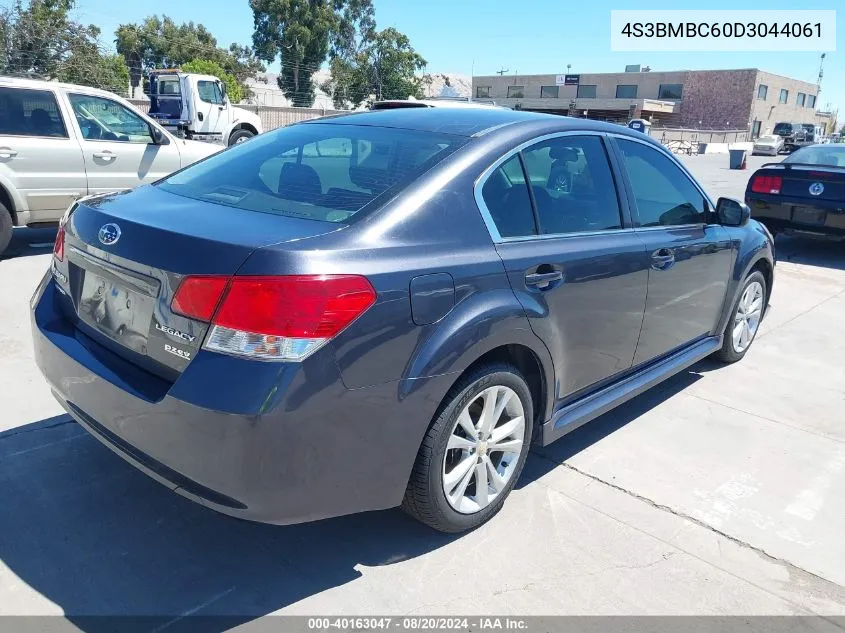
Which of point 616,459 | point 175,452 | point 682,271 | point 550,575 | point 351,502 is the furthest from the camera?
point 682,271

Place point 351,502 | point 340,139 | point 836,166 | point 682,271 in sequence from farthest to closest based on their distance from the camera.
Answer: point 836,166, point 682,271, point 340,139, point 351,502

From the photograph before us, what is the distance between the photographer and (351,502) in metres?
2.44

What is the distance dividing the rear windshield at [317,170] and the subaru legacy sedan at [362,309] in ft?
0.05

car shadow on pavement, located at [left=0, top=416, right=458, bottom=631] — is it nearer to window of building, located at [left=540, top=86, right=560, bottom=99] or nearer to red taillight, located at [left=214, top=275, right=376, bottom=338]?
red taillight, located at [left=214, top=275, right=376, bottom=338]

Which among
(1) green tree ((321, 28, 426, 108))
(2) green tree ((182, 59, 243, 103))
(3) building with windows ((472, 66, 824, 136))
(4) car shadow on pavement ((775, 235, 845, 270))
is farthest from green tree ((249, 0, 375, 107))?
(4) car shadow on pavement ((775, 235, 845, 270))

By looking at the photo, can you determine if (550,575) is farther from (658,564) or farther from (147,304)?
(147,304)

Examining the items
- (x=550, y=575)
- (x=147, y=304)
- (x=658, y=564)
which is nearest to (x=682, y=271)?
(x=658, y=564)

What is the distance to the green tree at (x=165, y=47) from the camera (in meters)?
51.2

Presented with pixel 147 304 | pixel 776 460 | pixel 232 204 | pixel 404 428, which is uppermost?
pixel 232 204

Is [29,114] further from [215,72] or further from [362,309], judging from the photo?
[215,72]

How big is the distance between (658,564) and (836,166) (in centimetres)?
849

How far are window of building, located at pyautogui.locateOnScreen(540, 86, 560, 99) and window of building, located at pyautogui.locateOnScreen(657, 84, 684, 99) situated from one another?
10981 millimetres

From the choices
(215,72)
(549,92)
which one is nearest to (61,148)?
(215,72)

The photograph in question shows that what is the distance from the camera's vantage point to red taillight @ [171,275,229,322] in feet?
7.31
